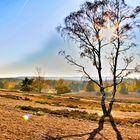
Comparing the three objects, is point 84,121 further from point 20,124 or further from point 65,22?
point 65,22

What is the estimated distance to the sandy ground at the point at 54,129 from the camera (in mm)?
18172

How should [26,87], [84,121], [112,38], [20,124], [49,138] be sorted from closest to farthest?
[49,138], [20,124], [84,121], [112,38], [26,87]

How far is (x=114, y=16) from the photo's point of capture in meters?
28.3

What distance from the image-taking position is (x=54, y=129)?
19844 millimetres

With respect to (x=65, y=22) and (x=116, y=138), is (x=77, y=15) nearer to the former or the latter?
(x=65, y=22)

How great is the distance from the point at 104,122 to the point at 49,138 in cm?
710

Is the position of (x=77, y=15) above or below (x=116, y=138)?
above

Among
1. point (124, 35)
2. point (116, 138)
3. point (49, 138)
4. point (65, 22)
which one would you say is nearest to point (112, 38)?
point (124, 35)

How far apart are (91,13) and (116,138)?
13418 mm

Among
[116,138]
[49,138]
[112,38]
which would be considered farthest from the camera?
[112,38]

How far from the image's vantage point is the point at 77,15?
29.3 metres

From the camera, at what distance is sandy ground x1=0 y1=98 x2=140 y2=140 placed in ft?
59.6

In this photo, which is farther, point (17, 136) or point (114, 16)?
point (114, 16)

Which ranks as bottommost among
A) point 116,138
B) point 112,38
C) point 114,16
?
point 116,138
